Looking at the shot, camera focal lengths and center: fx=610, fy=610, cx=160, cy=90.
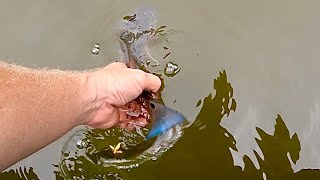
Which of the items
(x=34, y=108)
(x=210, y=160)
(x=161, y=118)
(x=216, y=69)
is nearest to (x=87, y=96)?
(x=34, y=108)

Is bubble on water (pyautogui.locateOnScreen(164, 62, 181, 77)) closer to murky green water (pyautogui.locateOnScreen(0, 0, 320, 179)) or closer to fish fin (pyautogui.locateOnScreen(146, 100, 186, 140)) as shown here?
murky green water (pyautogui.locateOnScreen(0, 0, 320, 179))

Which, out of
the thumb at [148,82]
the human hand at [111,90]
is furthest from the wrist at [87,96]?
the thumb at [148,82]

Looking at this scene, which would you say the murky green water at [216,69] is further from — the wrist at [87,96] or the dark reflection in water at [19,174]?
the wrist at [87,96]

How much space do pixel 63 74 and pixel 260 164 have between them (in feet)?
2.98

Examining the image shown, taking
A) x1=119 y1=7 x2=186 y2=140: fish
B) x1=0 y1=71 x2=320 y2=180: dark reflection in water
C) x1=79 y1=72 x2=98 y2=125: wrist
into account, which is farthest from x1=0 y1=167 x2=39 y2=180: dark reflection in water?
x1=79 y1=72 x2=98 y2=125: wrist

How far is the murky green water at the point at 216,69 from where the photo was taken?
2.35 m

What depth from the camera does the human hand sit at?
1889 millimetres

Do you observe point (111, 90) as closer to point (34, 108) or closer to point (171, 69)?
point (34, 108)

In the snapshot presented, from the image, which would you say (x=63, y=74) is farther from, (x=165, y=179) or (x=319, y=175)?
(x=319, y=175)

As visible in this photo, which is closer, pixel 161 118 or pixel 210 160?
pixel 161 118

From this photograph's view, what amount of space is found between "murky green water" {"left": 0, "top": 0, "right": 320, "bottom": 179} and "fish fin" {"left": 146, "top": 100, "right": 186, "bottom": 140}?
12 centimetres

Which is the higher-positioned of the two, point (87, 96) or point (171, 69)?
point (171, 69)

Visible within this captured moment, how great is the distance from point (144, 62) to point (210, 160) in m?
0.51

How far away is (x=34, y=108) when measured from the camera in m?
1.67
